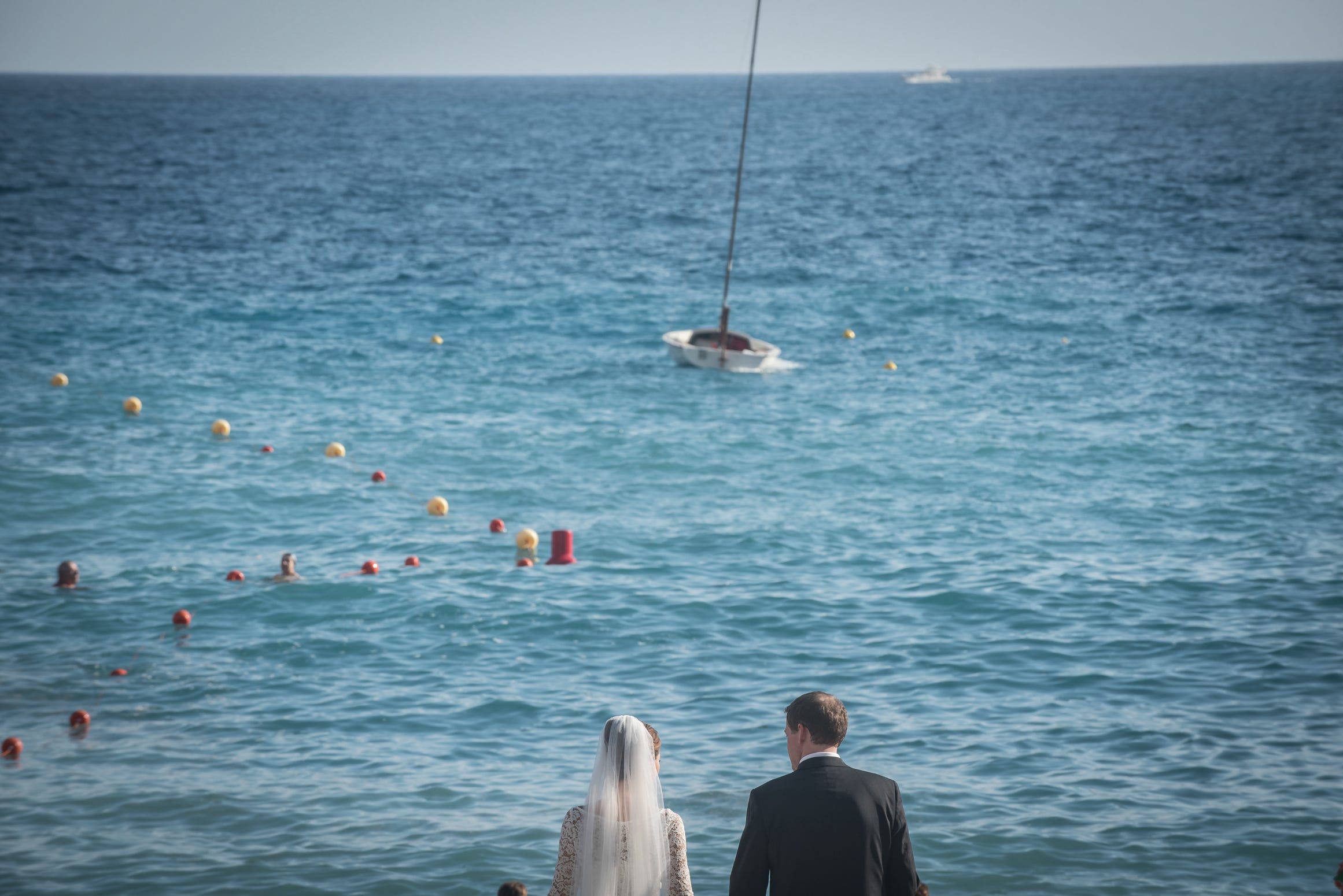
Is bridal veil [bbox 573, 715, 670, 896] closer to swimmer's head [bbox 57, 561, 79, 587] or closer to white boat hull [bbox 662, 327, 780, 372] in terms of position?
swimmer's head [bbox 57, 561, 79, 587]

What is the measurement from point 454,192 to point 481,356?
4131 cm

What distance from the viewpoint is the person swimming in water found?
1633cm

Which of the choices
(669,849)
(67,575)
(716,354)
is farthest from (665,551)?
(669,849)

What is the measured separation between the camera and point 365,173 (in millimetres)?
78938

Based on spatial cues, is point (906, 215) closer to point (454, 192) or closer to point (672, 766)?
point (454, 192)

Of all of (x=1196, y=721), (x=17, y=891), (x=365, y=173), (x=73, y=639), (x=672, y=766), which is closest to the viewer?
(x=17, y=891)

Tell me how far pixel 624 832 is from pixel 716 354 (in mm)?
26048

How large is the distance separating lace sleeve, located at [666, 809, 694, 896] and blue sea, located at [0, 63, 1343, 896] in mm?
4891

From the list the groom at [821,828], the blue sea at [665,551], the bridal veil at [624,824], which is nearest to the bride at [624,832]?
the bridal veil at [624,824]

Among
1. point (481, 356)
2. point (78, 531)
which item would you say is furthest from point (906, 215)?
point (78, 531)

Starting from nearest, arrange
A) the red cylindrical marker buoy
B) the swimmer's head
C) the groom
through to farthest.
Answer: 1. the groom
2. the swimmer's head
3. the red cylindrical marker buoy

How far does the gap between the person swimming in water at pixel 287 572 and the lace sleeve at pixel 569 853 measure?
12.5 metres

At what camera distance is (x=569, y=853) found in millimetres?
4781

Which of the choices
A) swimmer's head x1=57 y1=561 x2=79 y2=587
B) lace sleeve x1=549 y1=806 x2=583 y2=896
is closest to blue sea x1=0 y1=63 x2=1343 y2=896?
swimmer's head x1=57 y1=561 x2=79 y2=587
